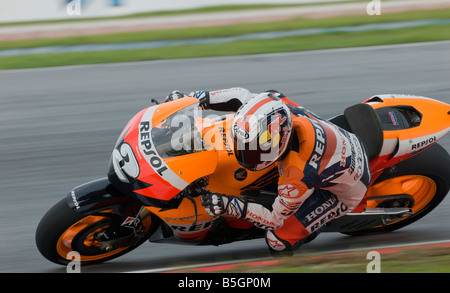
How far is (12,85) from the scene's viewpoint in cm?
845

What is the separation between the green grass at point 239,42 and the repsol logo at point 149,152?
5.45 m

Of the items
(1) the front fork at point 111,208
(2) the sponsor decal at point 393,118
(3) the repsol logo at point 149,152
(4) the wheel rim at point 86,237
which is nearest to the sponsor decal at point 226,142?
(3) the repsol logo at point 149,152

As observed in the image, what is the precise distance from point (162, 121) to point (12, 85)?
4.96 m

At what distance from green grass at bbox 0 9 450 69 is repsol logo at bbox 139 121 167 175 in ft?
17.9

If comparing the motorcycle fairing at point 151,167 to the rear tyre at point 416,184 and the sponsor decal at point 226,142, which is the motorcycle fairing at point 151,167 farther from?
the rear tyre at point 416,184

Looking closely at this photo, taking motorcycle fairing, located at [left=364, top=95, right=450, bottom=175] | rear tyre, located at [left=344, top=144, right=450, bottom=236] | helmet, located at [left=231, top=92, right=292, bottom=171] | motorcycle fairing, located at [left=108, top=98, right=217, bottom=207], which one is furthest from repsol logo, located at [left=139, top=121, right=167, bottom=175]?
rear tyre, located at [left=344, top=144, right=450, bottom=236]

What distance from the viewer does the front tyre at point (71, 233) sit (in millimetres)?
4371

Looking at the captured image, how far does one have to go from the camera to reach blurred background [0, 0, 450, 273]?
5.31 meters

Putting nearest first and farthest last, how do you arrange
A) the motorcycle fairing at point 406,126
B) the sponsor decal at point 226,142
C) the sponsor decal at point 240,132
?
the sponsor decal at point 240,132, the sponsor decal at point 226,142, the motorcycle fairing at point 406,126

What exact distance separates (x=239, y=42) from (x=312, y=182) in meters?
6.24

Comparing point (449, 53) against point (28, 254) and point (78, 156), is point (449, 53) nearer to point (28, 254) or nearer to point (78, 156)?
point (78, 156)
